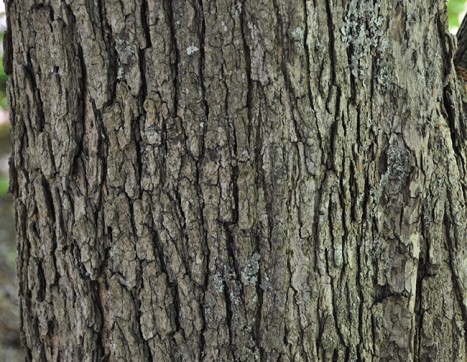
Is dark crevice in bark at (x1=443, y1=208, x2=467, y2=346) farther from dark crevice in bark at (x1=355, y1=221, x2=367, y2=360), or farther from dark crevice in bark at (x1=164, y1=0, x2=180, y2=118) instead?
dark crevice in bark at (x1=164, y1=0, x2=180, y2=118)

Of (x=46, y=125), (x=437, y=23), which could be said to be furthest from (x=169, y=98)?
(x=437, y=23)

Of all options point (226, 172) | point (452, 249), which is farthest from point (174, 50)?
point (452, 249)

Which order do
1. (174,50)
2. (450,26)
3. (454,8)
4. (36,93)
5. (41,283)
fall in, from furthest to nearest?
(450,26)
(454,8)
(41,283)
(36,93)
(174,50)

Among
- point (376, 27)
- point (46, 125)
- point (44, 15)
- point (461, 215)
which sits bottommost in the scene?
point (461, 215)

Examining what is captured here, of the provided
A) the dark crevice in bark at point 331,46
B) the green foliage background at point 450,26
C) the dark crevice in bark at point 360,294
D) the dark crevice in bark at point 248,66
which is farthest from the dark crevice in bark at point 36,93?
the green foliage background at point 450,26

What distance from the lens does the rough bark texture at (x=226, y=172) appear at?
1.30 meters

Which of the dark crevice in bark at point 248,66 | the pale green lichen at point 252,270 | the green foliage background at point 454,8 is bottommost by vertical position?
the pale green lichen at point 252,270

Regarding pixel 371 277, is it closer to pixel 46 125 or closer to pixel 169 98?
pixel 169 98

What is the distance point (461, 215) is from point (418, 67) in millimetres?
432

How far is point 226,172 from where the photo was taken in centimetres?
133

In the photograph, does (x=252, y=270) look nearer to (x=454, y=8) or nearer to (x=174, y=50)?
→ (x=174, y=50)

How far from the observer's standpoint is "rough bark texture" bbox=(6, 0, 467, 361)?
51.2 inches

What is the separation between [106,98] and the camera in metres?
1.32

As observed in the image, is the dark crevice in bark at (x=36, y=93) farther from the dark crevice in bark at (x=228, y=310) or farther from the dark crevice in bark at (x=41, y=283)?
Result: the dark crevice in bark at (x=228, y=310)
